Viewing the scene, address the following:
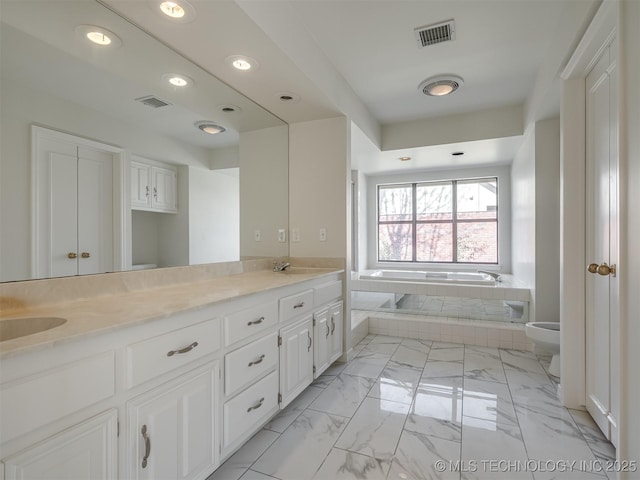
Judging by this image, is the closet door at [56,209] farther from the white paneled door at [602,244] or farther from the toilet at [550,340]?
the toilet at [550,340]

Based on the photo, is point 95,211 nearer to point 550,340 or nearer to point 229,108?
point 229,108

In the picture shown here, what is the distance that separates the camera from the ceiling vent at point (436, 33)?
211 centimetres

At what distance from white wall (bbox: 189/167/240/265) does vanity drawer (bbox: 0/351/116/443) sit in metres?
1.15

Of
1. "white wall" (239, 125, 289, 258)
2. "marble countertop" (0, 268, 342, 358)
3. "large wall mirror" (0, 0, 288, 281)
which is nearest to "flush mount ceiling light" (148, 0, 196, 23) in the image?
"large wall mirror" (0, 0, 288, 281)

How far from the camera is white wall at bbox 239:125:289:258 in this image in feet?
8.49

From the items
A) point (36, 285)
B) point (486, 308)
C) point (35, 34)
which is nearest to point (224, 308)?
point (36, 285)

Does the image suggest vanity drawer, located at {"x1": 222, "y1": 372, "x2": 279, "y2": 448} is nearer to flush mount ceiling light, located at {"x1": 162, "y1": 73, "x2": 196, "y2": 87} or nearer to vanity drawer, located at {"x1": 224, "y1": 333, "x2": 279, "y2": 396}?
vanity drawer, located at {"x1": 224, "y1": 333, "x2": 279, "y2": 396}

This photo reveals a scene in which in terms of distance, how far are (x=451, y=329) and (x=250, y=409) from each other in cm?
249

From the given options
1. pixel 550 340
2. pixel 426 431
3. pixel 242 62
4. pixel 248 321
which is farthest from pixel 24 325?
pixel 550 340

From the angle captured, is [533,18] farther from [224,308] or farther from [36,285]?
[36,285]

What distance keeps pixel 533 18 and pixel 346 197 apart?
1741 mm

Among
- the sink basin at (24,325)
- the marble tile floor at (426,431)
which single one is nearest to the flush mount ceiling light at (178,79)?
the sink basin at (24,325)

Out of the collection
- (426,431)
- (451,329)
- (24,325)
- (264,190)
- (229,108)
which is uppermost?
(229,108)

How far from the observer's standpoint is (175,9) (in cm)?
150
